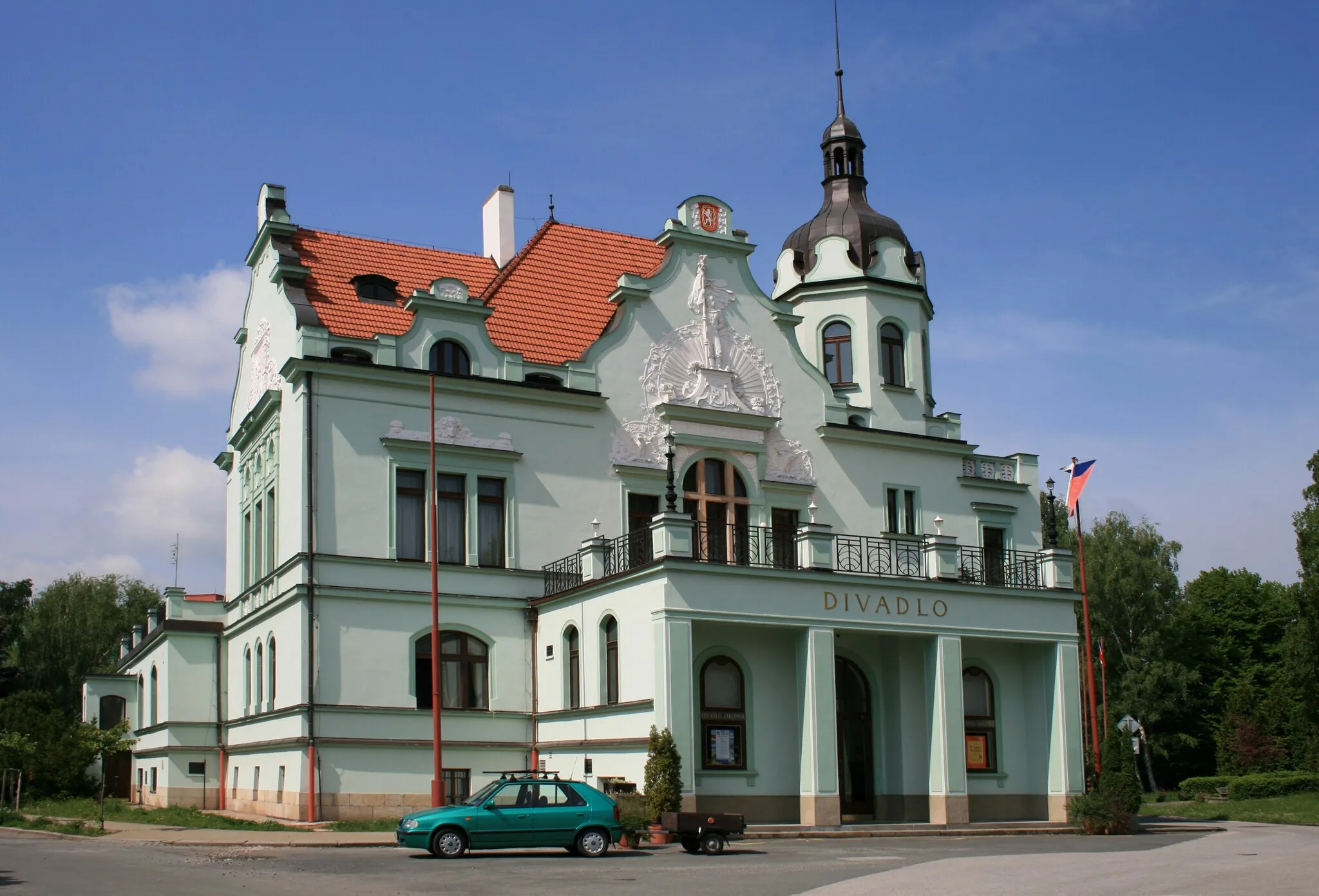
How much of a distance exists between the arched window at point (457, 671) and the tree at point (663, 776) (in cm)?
609

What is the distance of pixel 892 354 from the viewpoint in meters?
40.3

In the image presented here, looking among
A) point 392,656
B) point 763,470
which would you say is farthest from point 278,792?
point 763,470

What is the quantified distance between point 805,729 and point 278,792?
1193 centimetres

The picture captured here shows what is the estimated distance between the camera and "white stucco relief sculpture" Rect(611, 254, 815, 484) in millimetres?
34906

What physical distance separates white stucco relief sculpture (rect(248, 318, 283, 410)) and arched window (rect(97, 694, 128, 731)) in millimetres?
16260

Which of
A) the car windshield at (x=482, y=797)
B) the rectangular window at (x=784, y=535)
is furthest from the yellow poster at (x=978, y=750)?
the car windshield at (x=482, y=797)

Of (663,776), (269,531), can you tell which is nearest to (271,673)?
(269,531)

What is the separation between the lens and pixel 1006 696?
33.9 meters

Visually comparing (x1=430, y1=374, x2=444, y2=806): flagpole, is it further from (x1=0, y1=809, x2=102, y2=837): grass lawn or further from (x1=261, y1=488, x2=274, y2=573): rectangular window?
(x1=0, y1=809, x2=102, y2=837): grass lawn

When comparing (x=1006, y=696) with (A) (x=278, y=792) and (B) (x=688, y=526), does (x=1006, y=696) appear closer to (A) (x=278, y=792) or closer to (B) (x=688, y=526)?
(B) (x=688, y=526)

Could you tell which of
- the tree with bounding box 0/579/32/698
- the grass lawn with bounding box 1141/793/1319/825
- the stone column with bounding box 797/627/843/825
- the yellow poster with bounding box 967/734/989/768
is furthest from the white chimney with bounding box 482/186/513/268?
the tree with bounding box 0/579/32/698

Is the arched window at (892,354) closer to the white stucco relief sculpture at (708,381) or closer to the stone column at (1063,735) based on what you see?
the white stucco relief sculpture at (708,381)

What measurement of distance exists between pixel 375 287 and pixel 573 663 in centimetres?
1090

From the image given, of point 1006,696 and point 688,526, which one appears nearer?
point 688,526
